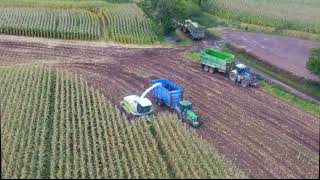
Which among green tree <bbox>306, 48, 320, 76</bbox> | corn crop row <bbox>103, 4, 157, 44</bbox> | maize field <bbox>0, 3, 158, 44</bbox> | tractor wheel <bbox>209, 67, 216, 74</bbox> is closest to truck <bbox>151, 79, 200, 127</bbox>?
tractor wheel <bbox>209, 67, 216, 74</bbox>

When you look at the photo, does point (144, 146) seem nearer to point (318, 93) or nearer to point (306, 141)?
point (306, 141)

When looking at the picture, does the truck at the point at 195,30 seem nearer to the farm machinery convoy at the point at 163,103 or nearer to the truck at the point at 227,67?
the truck at the point at 227,67

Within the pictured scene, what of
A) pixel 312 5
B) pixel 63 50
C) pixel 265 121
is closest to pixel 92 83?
pixel 63 50

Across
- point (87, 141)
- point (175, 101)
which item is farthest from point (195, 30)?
point (87, 141)

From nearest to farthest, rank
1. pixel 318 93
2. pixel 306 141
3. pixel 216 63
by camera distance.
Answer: pixel 306 141 → pixel 318 93 → pixel 216 63

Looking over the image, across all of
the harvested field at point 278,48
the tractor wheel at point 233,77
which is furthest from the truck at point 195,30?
the tractor wheel at point 233,77

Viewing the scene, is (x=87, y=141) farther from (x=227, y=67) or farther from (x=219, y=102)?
(x=227, y=67)
